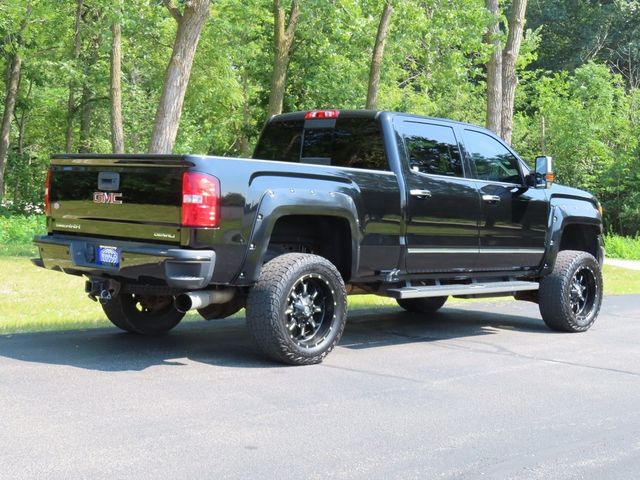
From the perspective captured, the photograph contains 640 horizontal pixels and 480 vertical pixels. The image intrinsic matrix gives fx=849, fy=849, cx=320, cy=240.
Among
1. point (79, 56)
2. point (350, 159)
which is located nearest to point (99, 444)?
point (350, 159)

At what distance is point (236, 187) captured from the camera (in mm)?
6176

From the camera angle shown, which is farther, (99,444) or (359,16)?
(359,16)

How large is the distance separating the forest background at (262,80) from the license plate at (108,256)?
27.9 ft

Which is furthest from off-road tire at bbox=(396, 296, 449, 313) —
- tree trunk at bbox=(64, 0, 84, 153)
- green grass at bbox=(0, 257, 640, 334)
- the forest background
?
tree trunk at bbox=(64, 0, 84, 153)

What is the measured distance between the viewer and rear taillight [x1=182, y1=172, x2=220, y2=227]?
6012 mm

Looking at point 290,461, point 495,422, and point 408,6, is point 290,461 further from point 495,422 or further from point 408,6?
point 408,6

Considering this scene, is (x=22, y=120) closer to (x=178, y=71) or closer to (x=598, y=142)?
(x=178, y=71)

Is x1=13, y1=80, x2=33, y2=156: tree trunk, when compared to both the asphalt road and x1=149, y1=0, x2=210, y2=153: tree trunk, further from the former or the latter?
the asphalt road

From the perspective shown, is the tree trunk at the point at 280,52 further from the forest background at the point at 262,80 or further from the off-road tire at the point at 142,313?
the off-road tire at the point at 142,313

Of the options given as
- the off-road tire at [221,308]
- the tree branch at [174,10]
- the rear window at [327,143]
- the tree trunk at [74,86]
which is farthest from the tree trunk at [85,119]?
the off-road tire at [221,308]

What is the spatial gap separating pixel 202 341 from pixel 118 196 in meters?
1.80

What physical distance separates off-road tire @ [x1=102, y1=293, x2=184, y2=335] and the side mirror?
3.93 metres

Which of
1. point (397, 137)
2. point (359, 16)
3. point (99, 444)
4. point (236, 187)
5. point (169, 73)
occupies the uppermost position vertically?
point (359, 16)

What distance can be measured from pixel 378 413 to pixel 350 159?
3118 mm
